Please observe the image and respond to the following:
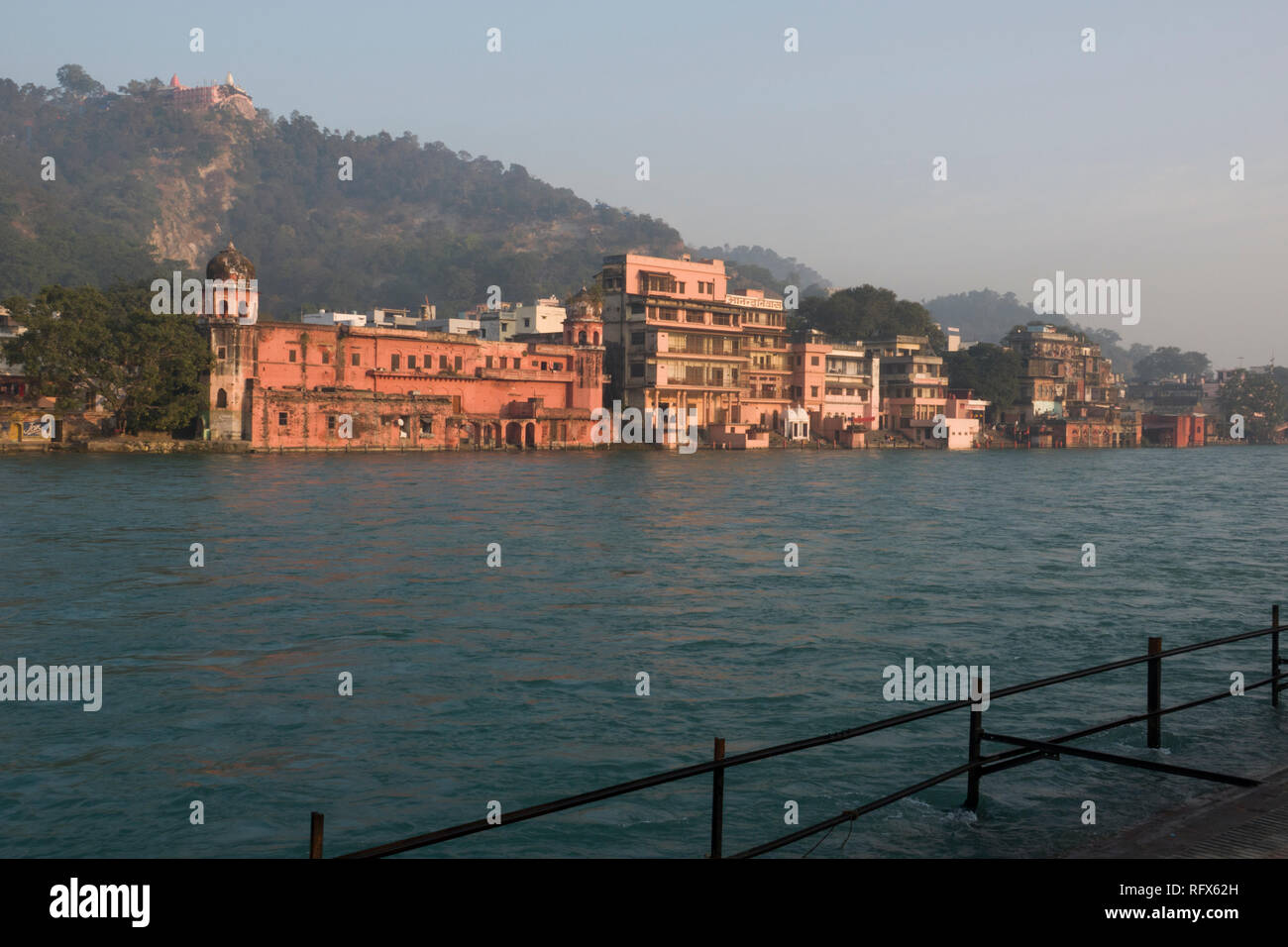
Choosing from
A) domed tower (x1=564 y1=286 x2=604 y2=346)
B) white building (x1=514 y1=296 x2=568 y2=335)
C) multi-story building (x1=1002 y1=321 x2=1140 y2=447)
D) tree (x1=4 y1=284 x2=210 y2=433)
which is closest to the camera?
tree (x1=4 y1=284 x2=210 y2=433)

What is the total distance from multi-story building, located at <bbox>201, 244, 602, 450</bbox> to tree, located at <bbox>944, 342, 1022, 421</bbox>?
49.4 meters

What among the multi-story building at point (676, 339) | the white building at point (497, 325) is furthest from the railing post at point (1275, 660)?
the white building at point (497, 325)

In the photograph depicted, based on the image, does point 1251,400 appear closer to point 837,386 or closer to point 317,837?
point 837,386

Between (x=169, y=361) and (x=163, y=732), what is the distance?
2216 inches

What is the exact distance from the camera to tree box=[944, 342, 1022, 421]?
119 m

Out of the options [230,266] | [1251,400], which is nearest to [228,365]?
[230,266]

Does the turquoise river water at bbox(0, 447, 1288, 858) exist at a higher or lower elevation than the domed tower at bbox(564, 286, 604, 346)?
lower

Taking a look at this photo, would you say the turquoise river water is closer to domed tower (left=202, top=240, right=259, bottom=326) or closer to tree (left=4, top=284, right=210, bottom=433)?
tree (left=4, top=284, right=210, bottom=433)

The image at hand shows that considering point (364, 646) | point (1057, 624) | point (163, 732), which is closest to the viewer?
point (163, 732)

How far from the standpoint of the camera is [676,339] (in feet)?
279

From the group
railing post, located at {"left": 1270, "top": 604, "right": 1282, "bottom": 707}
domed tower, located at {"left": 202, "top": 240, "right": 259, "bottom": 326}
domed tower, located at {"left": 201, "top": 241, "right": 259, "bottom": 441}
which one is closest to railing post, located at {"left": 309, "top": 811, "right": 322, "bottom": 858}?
railing post, located at {"left": 1270, "top": 604, "right": 1282, "bottom": 707}
